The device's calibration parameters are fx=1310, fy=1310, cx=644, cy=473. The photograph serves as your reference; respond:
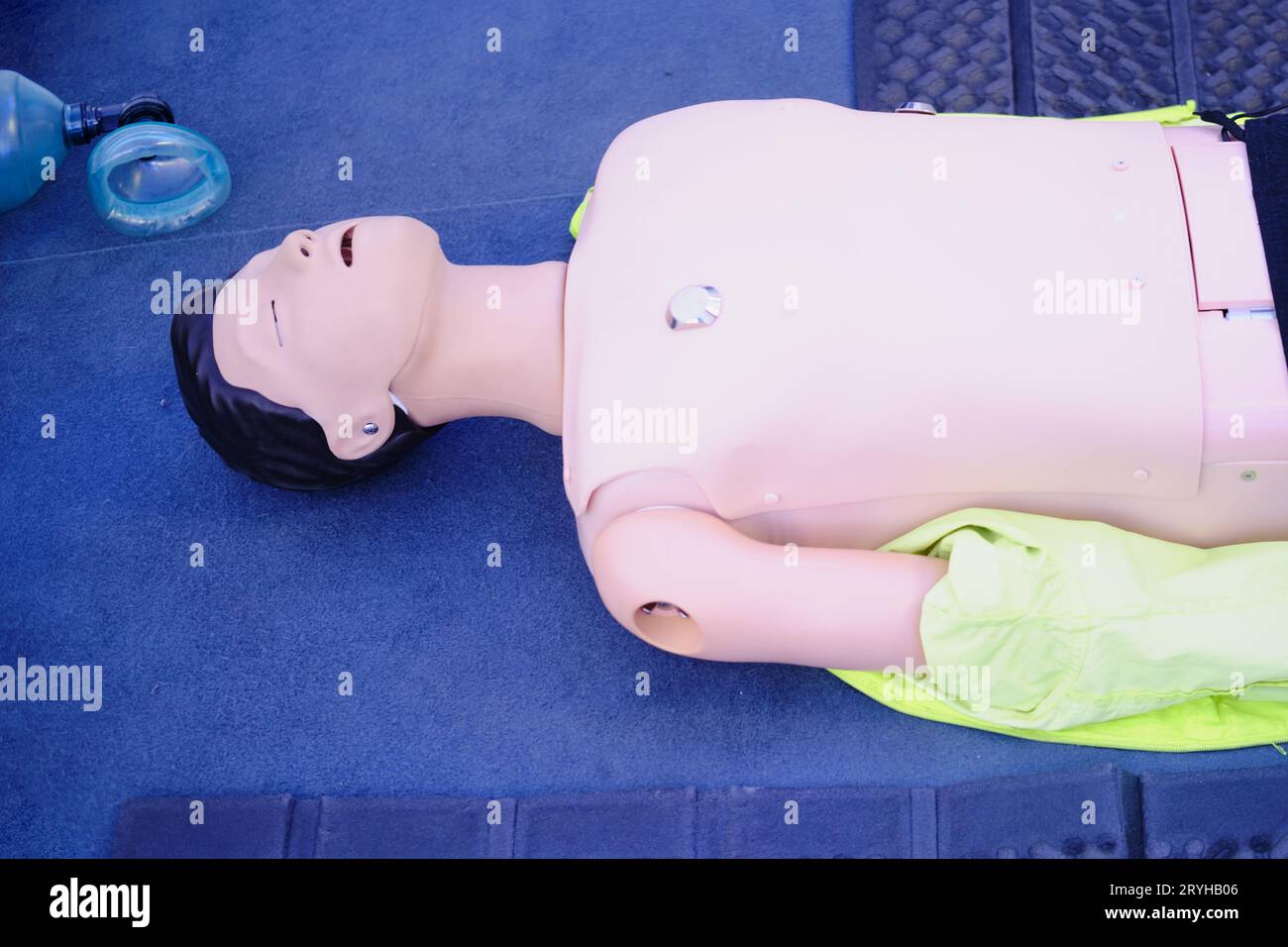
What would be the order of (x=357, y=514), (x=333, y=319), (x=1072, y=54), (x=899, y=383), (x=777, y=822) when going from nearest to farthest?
(x=899, y=383) → (x=333, y=319) → (x=777, y=822) → (x=357, y=514) → (x=1072, y=54)

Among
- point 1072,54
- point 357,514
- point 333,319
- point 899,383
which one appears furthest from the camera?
point 1072,54

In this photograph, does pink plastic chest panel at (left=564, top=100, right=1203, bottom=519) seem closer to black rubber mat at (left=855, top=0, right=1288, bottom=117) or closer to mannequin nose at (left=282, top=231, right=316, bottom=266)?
mannequin nose at (left=282, top=231, right=316, bottom=266)

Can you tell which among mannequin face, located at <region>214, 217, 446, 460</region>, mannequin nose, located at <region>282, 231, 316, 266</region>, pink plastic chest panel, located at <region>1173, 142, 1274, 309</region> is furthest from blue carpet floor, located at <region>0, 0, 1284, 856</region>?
pink plastic chest panel, located at <region>1173, 142, 1274, 309</region>

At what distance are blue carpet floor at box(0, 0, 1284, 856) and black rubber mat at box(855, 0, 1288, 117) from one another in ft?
0.06

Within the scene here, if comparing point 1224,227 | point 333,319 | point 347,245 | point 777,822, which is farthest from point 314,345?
point 1224,227

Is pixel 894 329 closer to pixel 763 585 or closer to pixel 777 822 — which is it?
pixel 763 585

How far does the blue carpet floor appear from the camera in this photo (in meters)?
1.80

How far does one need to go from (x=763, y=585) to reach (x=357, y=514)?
751 mm

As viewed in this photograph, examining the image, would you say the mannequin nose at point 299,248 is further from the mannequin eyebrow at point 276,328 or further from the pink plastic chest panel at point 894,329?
the pink plastic chest panel at point 894,329

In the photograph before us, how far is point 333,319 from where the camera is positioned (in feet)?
5.15

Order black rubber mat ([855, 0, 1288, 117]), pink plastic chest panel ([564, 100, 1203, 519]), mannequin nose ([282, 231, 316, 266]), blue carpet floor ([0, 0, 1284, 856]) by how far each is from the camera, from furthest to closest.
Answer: black rubber mat ([855, 0, 1288, 117])
blue carpet floor ([0, 0, 1284, 856])
mannequin nose ([282, 231, 316, 266])
pink plastic chest panel ([564, 100, 1203, 519])

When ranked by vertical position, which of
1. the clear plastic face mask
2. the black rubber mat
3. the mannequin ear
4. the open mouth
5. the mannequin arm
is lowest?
the mannequin arm
